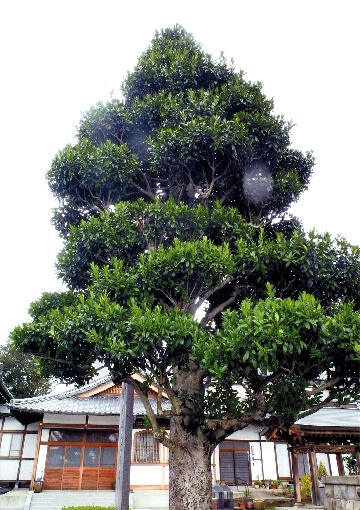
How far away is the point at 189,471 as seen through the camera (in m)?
7.07

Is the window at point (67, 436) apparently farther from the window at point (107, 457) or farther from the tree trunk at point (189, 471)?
the tree trunk at point (189, 471)

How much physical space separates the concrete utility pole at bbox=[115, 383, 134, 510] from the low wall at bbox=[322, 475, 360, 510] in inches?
203

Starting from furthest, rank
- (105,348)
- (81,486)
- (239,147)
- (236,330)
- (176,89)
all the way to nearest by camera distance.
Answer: (81,486) → (176,89) → (239,147) → (105,348) → (236,330)

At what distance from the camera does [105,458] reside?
19.1 meters

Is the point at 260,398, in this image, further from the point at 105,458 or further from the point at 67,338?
the point at 105,458

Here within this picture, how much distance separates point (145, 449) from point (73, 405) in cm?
414

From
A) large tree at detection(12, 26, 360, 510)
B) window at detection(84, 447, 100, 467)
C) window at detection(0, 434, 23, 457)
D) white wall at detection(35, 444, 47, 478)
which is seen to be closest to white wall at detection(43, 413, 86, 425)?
white wall at detection(35, 444, 47, 478)

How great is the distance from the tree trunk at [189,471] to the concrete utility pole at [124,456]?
0.80m

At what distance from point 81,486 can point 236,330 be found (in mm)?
16508

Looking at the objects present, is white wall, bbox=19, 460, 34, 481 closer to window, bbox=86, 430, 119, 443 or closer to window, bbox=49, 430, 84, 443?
window, bbox=49, 430, 84, 443

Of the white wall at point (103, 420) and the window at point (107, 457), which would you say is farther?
the white wall at point (103, 420)

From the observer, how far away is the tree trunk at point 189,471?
22.7 feet

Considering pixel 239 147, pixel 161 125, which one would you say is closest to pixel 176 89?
pixel 161 125

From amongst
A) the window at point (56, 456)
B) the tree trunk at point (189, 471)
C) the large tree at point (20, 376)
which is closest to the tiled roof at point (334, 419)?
the tree trunk at point (189, 471)
